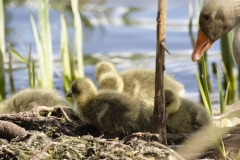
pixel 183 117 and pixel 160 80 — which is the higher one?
pixel 160 80

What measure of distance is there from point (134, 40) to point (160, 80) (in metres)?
5.85

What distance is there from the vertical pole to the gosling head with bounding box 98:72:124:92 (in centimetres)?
82

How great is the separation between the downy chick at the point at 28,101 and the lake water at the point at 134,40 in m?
3.28

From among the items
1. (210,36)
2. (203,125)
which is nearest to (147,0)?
(210,36)

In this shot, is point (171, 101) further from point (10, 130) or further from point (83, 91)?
point (10, 130)

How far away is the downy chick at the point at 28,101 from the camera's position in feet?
15.8

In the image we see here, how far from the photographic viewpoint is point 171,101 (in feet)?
14.1

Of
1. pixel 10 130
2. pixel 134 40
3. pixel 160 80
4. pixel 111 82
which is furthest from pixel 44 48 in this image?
pixel 134 40

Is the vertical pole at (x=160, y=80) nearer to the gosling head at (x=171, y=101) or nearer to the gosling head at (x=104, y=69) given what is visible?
the gosling head at (x=171, y=101)

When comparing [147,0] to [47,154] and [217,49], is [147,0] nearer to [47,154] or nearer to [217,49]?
[217,49]

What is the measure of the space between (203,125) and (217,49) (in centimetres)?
513

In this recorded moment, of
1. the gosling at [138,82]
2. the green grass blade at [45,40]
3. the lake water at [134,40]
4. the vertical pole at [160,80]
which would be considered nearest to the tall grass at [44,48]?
the green grass blade at [45,40]

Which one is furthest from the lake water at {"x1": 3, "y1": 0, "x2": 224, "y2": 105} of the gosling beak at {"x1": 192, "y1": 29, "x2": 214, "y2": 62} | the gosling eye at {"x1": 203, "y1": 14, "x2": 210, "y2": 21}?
the gosling eye at {"x1": 203, "y1": 14, "x2": 210, "y2": 21}

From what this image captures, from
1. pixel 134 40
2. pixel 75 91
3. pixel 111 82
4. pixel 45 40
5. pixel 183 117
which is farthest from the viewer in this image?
pixel 134 40
